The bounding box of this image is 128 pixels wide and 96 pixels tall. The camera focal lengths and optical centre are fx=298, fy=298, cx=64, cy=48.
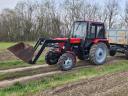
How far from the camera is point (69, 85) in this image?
9.99 m

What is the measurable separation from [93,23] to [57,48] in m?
2.38

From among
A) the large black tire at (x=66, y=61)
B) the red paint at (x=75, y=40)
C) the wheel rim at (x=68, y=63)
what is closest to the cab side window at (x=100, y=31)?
the red paint at (x=75, y=40)

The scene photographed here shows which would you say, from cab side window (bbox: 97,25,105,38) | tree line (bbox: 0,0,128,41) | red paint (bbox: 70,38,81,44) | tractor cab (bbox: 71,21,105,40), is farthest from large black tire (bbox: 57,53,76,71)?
tree line (bbox: 0,0,128,41)

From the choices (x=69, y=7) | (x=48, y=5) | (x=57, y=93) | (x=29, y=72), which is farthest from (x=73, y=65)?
(x=48, y=5)

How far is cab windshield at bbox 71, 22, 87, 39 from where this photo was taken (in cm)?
1472

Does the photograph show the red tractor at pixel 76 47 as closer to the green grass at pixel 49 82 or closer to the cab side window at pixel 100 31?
the cab side window at pixel 100 31

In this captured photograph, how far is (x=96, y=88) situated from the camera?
374 inches

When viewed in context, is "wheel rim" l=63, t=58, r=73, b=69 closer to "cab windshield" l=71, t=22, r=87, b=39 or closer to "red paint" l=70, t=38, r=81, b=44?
"red paint" l=70, t=38, r=81, b=44

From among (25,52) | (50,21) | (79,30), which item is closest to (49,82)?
(25,52)

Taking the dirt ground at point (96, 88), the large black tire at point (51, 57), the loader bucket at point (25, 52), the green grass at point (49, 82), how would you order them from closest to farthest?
the dirt ground at point (96, 88) < the green grass at point (49, 82) < the loader bucket at point (25, 52) < the large black tire at point (51, 57)

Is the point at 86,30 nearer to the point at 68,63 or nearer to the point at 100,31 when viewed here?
the point at 100,31

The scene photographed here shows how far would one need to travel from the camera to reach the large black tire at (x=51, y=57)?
14.5m

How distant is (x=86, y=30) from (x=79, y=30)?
0.45 m

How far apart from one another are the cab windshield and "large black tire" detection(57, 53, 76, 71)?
158 cm
